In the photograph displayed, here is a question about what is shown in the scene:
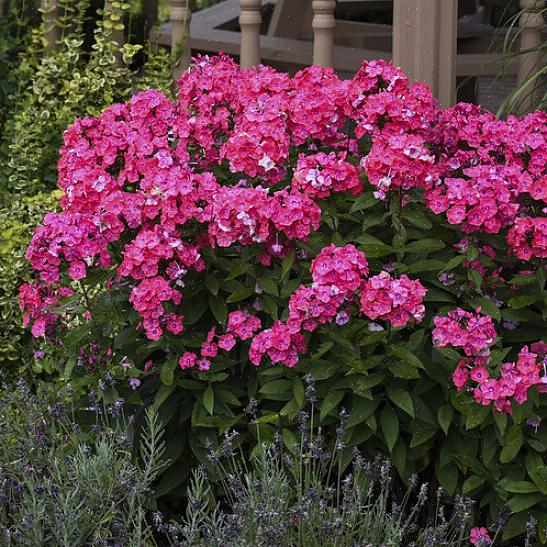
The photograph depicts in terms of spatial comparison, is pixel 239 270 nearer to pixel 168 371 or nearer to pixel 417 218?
pixel 168 371

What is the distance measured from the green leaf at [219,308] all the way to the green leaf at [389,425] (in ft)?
1.76

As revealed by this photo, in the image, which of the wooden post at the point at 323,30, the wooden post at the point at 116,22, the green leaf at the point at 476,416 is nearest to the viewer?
the green leaf at the point at 476,416

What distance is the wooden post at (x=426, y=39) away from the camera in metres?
4.28

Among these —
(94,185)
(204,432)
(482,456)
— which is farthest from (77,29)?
(482,456)

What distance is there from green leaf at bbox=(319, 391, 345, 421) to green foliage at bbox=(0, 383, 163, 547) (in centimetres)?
45

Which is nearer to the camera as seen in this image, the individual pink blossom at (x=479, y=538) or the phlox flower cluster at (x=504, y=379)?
the individual pink blossom at (x=479, y=538)

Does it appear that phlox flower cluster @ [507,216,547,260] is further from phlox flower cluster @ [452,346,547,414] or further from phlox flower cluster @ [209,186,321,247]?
phlox flower cluster @ [209,186,321,247]

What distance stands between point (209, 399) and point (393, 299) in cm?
68

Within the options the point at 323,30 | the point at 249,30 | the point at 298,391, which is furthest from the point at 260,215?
the point at 249,30

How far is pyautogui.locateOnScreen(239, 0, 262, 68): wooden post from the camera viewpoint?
466cm

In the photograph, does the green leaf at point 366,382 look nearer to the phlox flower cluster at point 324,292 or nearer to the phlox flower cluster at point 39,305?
the phlox flower cluster at point 324,292

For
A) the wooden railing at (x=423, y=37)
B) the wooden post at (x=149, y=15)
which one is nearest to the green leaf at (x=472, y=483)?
the wooden railing at (x=423, y=37)

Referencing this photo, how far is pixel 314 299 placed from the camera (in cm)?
305

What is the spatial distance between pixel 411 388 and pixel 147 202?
3.05 feet
